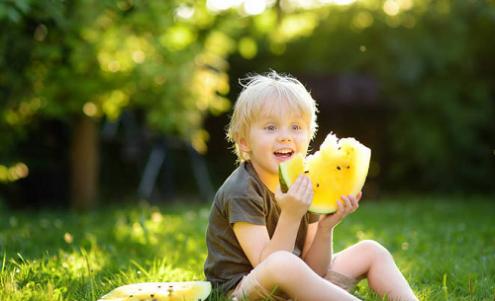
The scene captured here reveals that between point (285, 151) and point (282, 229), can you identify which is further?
point (285, 151)

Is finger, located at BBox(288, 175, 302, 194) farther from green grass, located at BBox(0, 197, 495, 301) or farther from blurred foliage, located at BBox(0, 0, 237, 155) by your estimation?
blurred foliage, located at BBox(0, 0, 237, 155)

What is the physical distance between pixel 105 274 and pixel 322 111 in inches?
337

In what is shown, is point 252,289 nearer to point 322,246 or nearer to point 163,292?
point 163,292

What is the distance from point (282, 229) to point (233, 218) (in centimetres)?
23

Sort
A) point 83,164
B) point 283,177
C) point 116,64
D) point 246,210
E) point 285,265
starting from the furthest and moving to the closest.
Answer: point 83,164
point 116,64
point 246,210
point 283,177
point 285,265

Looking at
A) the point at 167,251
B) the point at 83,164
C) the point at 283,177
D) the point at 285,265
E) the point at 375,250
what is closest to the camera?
the point at 285,265

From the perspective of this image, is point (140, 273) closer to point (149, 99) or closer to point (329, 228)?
point (329, 228)

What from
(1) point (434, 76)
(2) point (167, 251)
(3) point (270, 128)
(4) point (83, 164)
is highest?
(1) point (434, 76)

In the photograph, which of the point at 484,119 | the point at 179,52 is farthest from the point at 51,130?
the point at 484,119

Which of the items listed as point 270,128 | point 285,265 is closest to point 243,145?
point 270,128

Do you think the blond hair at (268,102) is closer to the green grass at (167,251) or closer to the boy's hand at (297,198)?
the boy's hand at (297,198)

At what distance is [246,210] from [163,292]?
1.64 feet

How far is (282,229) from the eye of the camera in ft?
9.25

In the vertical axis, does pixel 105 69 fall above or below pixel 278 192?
above
